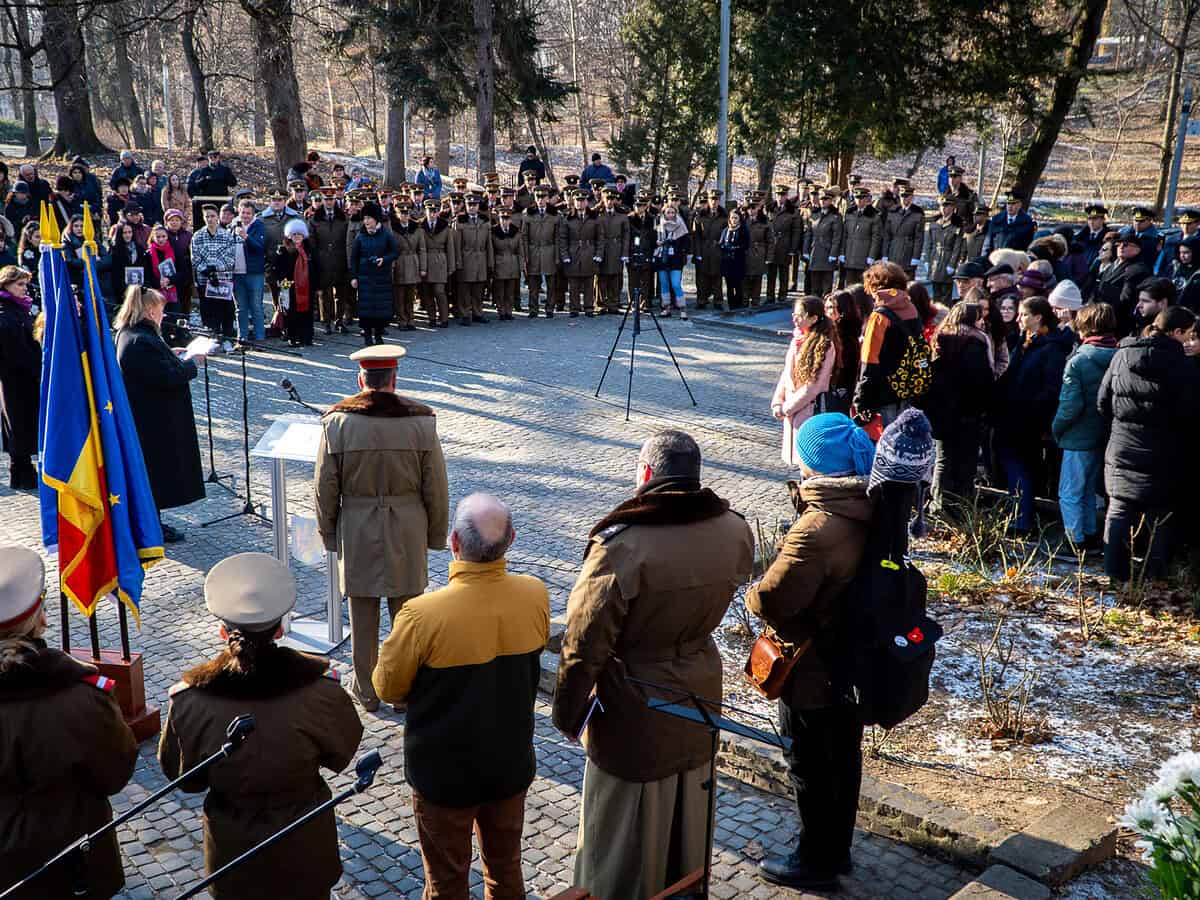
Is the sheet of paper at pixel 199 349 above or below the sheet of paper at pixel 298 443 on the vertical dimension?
above

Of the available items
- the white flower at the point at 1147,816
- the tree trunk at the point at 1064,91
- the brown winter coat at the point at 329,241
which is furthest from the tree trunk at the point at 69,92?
the white flower at the point at 1147,816

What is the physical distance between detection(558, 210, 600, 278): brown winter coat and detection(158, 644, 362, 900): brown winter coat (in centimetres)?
1501

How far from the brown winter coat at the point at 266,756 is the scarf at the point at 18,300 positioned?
255 inches

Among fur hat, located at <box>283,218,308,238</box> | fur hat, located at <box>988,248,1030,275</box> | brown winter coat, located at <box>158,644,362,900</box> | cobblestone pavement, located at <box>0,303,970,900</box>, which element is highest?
fur hat, located at <box>283,218,308,238</box>

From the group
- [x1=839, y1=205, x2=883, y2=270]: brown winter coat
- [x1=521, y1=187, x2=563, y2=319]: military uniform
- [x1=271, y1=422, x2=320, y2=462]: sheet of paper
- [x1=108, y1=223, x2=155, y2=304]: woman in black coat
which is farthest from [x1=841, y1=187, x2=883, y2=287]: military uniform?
[x1=271, y1=422, x2=320, y2=462]: sheet of paper

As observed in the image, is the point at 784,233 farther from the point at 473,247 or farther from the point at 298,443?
the point at 298,443

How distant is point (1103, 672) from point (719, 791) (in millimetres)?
2495

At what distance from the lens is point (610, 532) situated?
A: 380 centimetres

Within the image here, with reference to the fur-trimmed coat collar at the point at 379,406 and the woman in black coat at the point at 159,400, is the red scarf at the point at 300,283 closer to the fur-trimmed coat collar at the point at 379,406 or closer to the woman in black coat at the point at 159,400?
the woman in black coat at the point at 159,400

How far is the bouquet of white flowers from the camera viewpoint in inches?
109

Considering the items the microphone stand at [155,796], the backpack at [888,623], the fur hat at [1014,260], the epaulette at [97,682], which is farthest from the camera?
the fur hat at [1014,260]

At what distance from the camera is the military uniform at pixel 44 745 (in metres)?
3.35

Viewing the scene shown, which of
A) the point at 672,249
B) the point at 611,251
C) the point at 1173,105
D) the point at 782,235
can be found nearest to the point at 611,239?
the point at 611,251

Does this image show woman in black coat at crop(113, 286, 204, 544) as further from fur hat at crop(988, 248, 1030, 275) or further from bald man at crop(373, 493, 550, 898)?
fur hat at crop(988, 248, 1030, 275)
